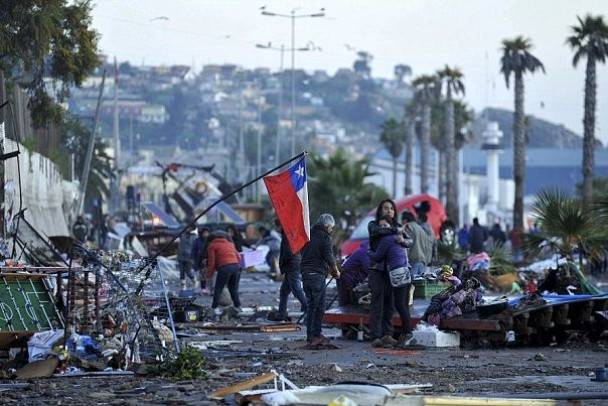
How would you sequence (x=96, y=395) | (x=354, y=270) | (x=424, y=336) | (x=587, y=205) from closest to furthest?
(x=96, y=395)
(x=424, y=336)
(x=354, y=270)
(x=587, y=205)

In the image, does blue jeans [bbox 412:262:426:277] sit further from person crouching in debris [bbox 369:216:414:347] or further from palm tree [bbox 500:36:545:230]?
palm tree [bbox 500:36:545:230]

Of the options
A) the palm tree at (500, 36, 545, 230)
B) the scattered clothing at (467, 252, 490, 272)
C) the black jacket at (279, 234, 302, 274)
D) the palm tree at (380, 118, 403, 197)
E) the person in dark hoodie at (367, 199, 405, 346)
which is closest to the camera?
the person in dark hoodie at (367, 199, 405, 346)

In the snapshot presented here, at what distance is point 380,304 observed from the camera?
20.9 m

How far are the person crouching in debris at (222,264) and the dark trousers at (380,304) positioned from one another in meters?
6.89

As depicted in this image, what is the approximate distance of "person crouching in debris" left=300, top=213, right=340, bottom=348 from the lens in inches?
804

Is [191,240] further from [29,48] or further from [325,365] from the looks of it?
[325,365]

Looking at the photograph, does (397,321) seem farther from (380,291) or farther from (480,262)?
(480,262)

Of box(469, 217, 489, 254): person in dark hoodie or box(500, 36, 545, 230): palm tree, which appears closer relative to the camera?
box(469, 217, 489, 254): person in dark hoodie

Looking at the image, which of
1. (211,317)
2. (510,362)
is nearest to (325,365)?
(510,362)

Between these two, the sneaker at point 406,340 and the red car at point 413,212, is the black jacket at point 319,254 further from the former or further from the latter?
the red car at point 413,212

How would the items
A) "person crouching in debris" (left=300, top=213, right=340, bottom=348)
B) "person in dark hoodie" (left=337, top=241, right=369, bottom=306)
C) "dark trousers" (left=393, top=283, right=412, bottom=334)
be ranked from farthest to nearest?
"person in dark hoodie" (left=337, top=241, right=369, bottom=306), "dark trousers" (left=393, top=283, right=412, bottom=334), "person crouching in debris" (left=300, top=213, right=340, bottom=348)

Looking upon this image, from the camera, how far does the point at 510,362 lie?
18016mm

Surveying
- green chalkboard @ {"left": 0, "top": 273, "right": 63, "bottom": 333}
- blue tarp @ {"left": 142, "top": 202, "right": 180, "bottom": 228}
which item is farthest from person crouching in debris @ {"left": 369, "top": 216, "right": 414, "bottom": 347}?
blue tarp @ {"left": 142, "top": 202, "right": 180, "bottom": 228}

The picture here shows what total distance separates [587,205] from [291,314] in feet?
22.9
